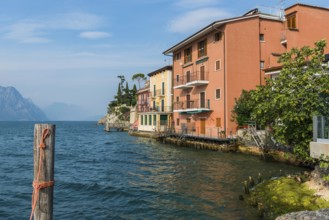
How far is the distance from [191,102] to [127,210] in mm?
27685

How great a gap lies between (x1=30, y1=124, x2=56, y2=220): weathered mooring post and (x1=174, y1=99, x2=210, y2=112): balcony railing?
30.5 m

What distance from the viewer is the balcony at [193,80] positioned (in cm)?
3578

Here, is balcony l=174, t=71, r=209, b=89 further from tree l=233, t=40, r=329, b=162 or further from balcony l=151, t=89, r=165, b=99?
tree l=233, t=40, r=329, b=162

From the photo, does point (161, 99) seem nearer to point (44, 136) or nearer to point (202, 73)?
point (202, 73)

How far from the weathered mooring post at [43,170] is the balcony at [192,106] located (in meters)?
30.5

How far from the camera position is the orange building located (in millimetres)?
32062

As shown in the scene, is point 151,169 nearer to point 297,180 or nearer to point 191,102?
point 297,180

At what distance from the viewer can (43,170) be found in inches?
187

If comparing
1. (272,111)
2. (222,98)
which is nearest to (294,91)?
(272,111)

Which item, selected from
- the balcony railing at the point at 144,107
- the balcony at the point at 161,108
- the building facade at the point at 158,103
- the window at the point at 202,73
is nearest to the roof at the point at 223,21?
the window at the point at 202,73

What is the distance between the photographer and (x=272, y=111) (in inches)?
629

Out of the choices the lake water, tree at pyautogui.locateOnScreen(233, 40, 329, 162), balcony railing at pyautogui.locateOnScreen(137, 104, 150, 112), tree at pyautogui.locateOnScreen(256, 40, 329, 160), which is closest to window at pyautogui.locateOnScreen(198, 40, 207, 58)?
the lake water

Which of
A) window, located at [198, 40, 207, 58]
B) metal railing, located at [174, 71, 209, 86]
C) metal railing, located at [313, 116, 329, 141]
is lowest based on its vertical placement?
metal railing, located at [313, 116, 329, 141]

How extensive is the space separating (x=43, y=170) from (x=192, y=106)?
3410cm
